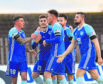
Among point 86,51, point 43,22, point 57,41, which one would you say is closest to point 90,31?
point 86,51

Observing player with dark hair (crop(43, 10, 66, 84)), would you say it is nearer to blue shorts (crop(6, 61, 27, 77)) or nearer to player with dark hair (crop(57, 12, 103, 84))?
player with dark hair (crop(57, 12, 103, 84))

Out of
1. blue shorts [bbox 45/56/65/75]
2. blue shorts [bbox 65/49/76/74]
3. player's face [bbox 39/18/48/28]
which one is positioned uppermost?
player's face [bbox 39/18/48/28]

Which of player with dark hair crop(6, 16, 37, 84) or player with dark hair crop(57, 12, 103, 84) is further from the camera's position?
player with dark hair crop(6, 16, 37, 84)

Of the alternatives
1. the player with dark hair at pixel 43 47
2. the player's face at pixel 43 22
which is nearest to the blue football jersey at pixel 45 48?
the player with dark hair at pixel 43 47

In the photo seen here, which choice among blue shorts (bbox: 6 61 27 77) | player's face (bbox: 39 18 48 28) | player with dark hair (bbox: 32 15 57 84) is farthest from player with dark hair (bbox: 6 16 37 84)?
player's face (bbox: 39 18 48 28)

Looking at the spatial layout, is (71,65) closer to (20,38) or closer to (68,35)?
(68,35)

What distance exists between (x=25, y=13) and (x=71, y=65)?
864 centimetres

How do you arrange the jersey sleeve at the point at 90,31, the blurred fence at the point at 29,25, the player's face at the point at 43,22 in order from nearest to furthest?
the jersey sleeve at the point at 90,31
the player's face at the point at 43,22
the blurred fence at the point at 29,25

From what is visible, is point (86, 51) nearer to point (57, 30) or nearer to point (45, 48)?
point (57, 30)

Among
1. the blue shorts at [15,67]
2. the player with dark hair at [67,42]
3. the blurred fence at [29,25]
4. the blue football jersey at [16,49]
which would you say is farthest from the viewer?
the blurred fence at [29,25]

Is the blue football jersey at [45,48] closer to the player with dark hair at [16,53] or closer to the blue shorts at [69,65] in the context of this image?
the player with dark hair at [16,53]

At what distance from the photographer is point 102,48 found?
1734 cm

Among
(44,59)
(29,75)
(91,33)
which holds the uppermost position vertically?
(91,33)

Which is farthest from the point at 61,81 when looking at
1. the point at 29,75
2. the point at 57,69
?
the point at 29,75
